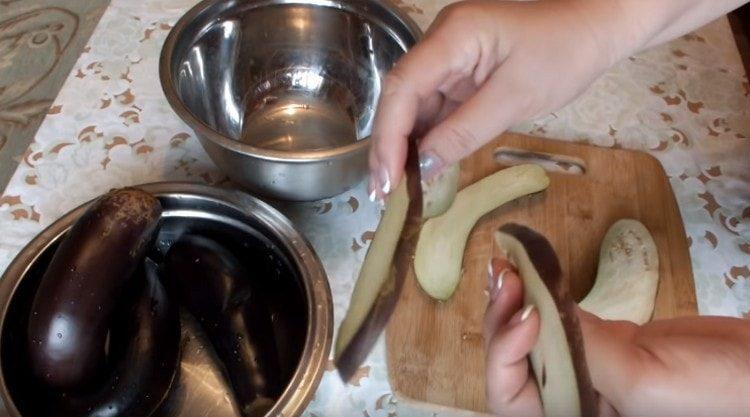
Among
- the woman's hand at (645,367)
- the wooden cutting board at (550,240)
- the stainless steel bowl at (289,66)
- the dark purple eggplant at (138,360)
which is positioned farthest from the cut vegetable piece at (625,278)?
the dark purple eggplant at (138,360)

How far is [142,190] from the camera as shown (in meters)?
0.57

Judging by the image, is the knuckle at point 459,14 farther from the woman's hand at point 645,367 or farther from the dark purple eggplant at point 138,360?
the dark purple eggplant at point 138,360

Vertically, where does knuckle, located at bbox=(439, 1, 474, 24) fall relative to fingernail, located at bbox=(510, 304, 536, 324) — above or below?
above

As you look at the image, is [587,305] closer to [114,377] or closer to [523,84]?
[523,84]

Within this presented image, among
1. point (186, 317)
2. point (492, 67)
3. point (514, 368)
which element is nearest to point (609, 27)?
point (492, 67)

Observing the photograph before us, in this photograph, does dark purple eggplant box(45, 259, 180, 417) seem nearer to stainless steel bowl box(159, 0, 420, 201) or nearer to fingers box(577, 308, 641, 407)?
stainless steel bowl box(159, 0, 420, 201)

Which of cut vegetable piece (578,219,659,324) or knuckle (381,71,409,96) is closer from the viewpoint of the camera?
knuckle (381,71,409,96)

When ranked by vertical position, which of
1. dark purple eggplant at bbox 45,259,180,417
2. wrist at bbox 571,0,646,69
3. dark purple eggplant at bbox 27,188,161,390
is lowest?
dark purple eggplant at bbox 45,259,180,417

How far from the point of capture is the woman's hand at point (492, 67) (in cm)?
52

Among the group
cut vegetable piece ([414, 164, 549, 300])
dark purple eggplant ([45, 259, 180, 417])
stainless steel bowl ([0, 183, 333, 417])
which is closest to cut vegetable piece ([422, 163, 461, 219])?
cut vegetable piece ([414, 164, 549, 300])

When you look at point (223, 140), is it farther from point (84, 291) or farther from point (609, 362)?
point (609, 362)

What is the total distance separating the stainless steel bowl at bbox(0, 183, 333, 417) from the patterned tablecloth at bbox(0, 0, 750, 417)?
0.10 m

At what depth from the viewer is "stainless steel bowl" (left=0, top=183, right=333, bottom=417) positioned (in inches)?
20.0

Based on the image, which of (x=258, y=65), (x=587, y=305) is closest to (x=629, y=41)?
(x=587, y=305)
